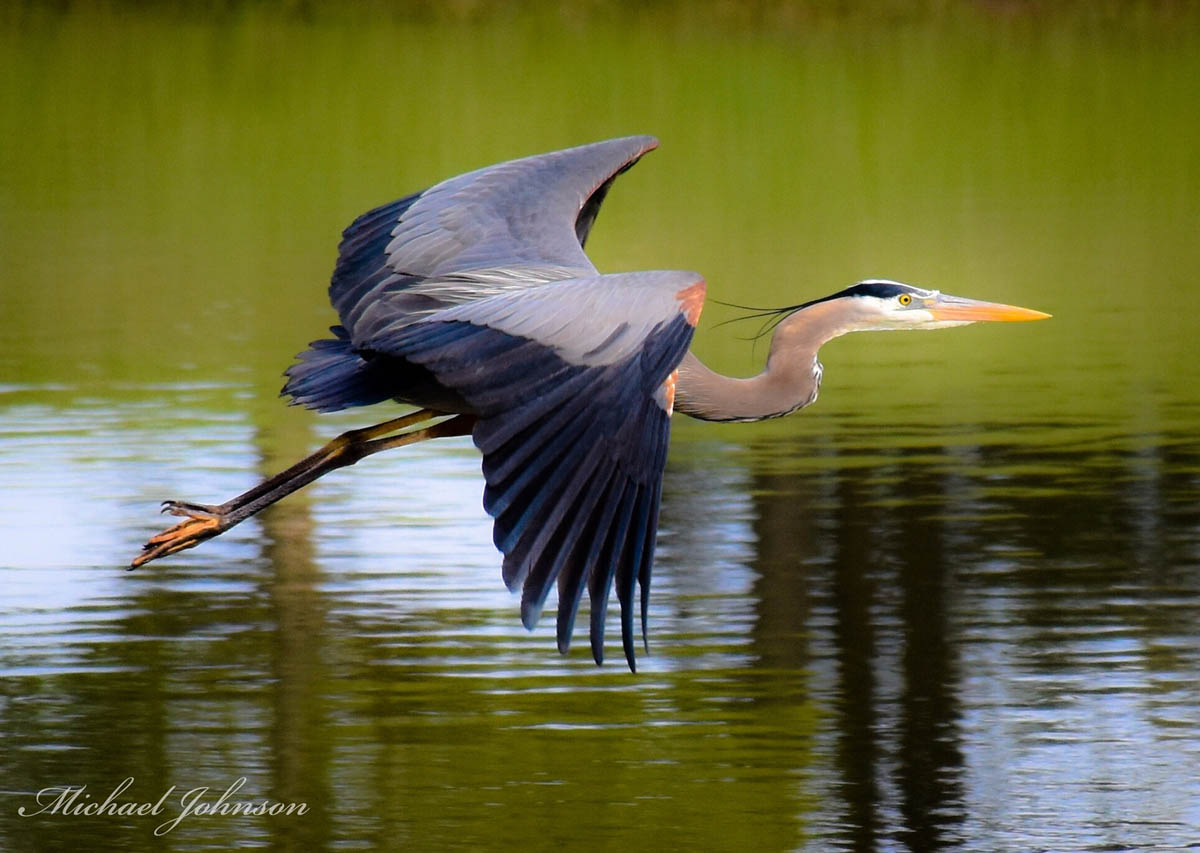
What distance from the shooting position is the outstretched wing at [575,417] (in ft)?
18.7

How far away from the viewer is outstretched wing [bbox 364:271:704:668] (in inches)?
224

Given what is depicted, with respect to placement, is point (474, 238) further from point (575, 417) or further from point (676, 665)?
point (575, 417)

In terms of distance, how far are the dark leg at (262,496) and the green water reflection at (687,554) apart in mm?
484

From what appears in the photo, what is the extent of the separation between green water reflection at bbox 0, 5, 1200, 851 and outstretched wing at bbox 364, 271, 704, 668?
31.8 inches

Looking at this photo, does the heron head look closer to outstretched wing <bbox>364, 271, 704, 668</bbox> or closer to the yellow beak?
the yellow beak

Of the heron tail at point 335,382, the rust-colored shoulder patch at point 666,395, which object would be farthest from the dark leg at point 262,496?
the rust-colored shoulder patch at point 666,395

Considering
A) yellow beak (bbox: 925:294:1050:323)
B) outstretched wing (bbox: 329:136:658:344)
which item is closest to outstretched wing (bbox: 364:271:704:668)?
outstretched wing (bbox: 329:136:658:344)

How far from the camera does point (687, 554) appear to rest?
903cm

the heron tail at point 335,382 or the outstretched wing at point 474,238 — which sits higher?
the outstretched wing at point 474,238

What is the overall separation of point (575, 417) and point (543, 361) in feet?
0.65

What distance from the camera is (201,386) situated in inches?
496

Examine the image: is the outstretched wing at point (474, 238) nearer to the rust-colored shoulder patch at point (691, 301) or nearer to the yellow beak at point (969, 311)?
the rust-colored shoulder patch at point (691, 301)

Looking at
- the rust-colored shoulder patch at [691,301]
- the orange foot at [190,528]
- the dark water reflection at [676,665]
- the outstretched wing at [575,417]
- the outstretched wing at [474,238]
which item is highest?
the outstretched wing at [474,238]

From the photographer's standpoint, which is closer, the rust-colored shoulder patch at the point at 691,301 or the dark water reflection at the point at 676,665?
the rust-colored shoulder patch at the point at 691,301
